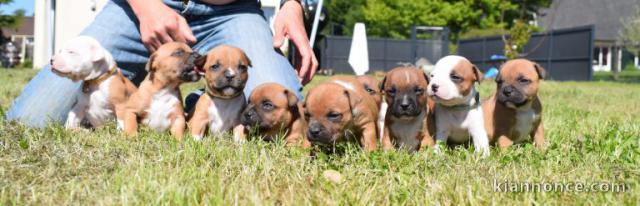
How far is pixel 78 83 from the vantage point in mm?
5145

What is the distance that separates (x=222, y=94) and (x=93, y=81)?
1.05 metres

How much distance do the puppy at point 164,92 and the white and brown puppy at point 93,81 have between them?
0.52 feet

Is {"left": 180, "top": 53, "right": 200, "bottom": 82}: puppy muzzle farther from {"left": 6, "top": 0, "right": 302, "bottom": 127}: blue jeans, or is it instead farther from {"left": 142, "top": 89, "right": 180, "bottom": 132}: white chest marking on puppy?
{"left": 6, "top": 0, "right": 302, "bottom": 127}: blue jeans

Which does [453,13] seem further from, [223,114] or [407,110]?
[407,110]

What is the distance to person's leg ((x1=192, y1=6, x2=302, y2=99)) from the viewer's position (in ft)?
17.7

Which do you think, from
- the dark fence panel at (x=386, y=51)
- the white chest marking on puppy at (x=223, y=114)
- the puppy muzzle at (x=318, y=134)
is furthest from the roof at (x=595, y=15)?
the puppy muzzle at (x=318, y=134)

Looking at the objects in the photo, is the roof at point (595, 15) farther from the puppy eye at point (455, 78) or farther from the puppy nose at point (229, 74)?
the puppy nose at point (229, 74)

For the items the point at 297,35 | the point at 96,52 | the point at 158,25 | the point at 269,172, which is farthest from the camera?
the point at 297,35

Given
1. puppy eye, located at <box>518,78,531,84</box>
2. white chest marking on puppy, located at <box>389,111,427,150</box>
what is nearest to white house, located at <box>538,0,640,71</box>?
puppy eye, located at <box>518,78,531,84</box>

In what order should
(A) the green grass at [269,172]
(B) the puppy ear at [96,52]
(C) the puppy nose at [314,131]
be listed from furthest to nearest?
1. (B) the puppy ear at [96,52]
2. (C) the puppy nose at [314,131]
3. (A) the green grass at [269,172]

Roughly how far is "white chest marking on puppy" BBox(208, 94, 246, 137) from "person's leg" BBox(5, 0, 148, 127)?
3.81 ft

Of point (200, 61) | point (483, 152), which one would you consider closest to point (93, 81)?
point (200, 61)

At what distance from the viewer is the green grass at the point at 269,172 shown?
2.88 m

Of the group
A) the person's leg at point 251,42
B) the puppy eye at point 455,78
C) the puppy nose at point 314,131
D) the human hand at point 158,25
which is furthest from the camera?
the person's leg at point 251,42
